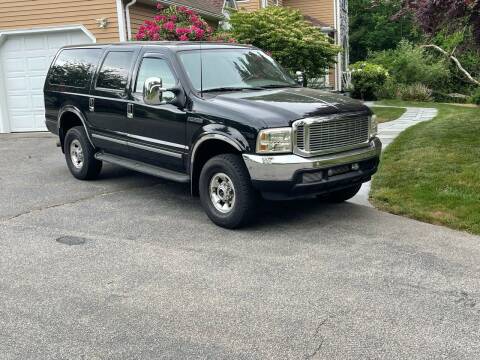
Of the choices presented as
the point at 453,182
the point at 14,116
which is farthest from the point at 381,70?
the point at 453,182

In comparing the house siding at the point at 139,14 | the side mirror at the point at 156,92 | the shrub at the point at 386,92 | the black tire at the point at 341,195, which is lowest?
the black tire at the point at 341,195

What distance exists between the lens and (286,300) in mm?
4402

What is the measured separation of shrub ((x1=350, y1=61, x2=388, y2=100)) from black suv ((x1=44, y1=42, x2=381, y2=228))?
18.6 meters

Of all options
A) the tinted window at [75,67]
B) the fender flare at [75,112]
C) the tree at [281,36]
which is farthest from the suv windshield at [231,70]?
the tree at [281,36]

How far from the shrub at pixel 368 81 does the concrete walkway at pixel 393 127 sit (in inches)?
272

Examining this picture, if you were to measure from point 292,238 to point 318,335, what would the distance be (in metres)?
2.14

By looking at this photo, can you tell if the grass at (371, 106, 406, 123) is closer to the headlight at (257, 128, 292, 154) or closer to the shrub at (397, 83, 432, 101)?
the shrub at (397, 83, 432, 101)

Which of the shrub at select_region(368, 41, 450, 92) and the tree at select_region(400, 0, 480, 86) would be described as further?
the shrub at select_region(368, 41, 450, 92)

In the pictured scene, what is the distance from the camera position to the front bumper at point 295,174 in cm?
575

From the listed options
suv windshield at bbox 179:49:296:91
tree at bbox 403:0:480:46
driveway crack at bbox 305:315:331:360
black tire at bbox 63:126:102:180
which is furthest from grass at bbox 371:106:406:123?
driveway crack at bbox 305:315:331:360

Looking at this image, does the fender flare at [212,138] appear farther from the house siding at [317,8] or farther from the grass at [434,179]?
the house siding at [317,8]

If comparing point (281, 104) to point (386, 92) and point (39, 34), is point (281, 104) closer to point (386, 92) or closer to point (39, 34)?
point (39, 34)

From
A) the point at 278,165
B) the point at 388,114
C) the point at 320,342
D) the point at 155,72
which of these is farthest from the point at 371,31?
the point at 320,342

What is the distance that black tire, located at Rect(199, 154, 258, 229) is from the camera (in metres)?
6.00
